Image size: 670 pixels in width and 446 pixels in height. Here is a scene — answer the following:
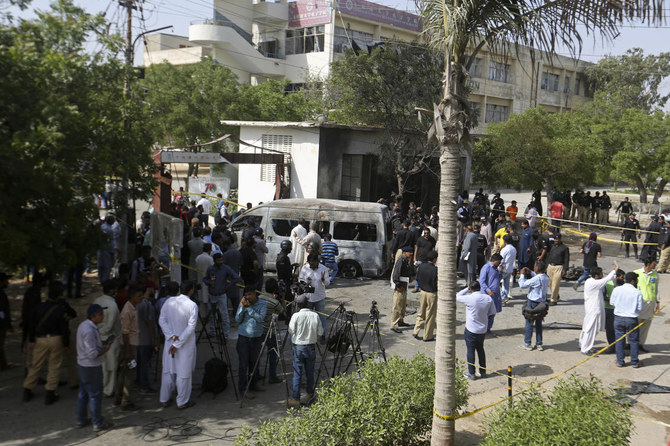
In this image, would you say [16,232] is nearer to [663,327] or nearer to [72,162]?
[72,162]

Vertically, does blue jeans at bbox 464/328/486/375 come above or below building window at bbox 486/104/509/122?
below

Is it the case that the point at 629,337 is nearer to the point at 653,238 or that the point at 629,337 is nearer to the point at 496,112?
the point at 653,238

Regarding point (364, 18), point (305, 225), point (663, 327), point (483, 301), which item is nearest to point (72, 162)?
point (483, 301)

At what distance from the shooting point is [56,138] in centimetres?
662

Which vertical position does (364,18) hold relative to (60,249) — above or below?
above

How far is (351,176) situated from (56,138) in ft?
55.9

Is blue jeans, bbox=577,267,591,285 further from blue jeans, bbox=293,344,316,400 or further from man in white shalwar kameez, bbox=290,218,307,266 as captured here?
blue jeans, bbox=293,344,316,400

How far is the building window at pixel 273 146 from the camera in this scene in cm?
2336

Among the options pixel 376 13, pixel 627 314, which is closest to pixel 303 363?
pixel 627 314

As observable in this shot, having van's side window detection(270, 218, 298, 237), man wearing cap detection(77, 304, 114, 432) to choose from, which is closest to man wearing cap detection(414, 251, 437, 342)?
van's side window detection(270, 218, 298, 237)

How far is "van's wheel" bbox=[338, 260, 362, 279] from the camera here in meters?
14.7

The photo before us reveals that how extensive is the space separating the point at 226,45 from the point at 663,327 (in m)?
38.7

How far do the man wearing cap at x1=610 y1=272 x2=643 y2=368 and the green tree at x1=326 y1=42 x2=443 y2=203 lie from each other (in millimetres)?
11992

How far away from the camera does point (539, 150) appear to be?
23906 mm
